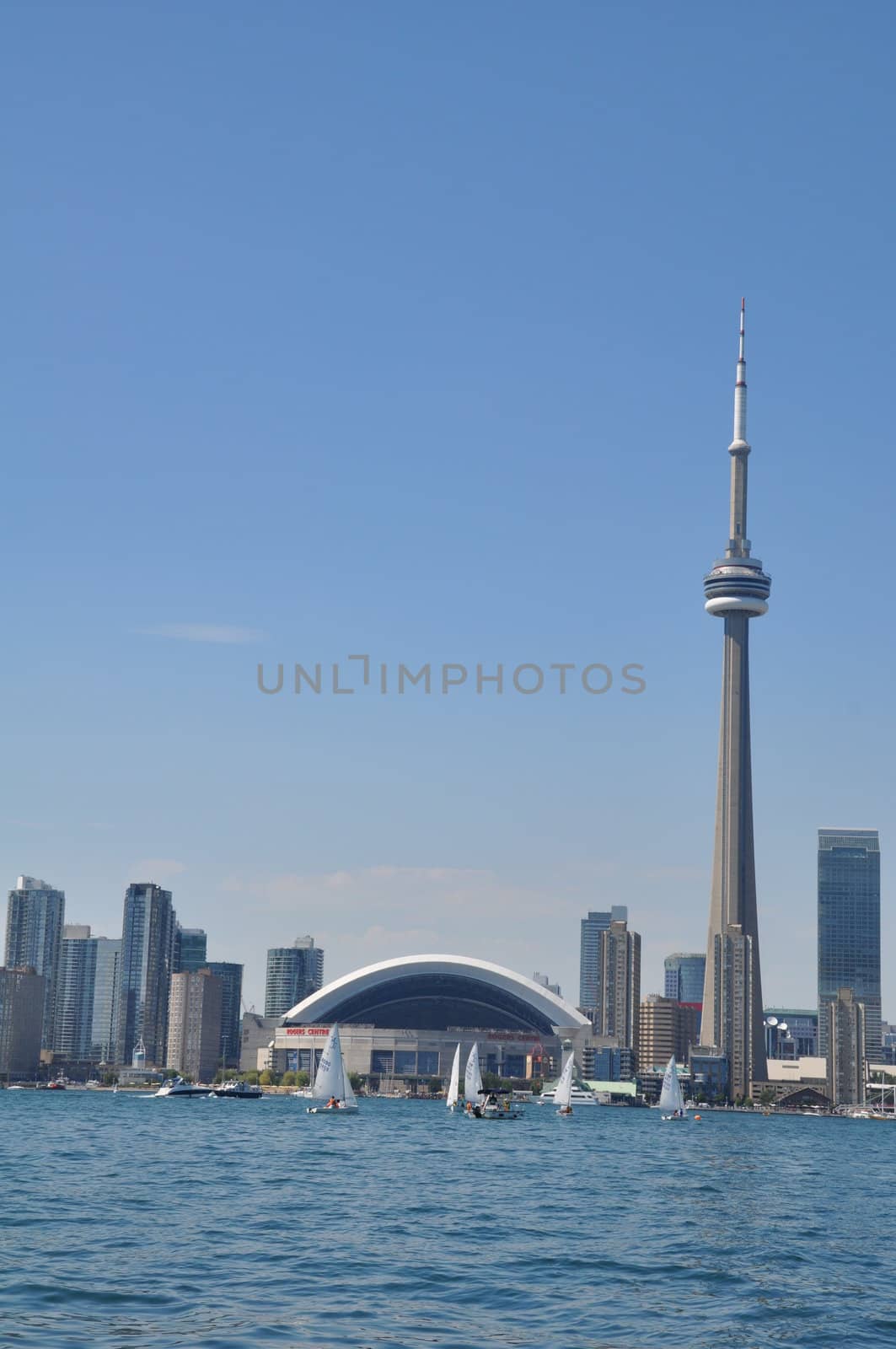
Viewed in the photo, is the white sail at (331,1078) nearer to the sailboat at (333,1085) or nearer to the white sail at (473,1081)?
the sailboat at (333,1085)

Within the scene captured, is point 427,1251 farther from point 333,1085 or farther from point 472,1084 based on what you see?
point 472,1084

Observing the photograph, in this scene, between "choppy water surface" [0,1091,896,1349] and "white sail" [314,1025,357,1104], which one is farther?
"white sail" [314,1025,357,1104]

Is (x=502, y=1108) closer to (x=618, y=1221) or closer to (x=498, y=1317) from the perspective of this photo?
(x=618, y=1221)

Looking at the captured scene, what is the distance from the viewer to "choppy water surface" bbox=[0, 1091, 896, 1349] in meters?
36.6

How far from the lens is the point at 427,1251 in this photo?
162 ft

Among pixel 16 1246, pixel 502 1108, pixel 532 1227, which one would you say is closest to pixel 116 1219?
pixel 16 1246

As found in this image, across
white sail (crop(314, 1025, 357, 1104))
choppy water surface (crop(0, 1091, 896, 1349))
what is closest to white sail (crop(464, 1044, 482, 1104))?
white sail (crop(314, 1025, 357, 1104))

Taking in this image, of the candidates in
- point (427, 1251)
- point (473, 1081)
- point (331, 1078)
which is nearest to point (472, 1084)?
point (473, 1081)

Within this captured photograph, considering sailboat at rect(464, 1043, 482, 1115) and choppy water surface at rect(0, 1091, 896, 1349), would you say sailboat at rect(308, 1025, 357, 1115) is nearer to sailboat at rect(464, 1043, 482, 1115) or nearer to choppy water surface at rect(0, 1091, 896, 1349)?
sailboat at rect(464, 1043, 482, 1115)

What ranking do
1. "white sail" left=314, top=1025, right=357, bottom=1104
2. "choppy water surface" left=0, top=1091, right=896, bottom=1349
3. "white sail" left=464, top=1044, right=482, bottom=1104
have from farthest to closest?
"white sail" left=464, top=1044, right=482, bottom=1104 → "white sail" left=314, top=1025, right=357, bottom=1104 → "choppy water surface" left=0, top=1091, right=896, bottom=1349

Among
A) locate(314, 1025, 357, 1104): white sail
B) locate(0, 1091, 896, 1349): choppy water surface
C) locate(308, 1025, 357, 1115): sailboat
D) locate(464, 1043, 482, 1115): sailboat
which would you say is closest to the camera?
locate(0, 1091, 896, 1349): choppy water surface

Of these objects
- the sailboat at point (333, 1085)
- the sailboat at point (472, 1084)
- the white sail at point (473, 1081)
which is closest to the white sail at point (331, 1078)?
the sailboat at point (333, 1085)

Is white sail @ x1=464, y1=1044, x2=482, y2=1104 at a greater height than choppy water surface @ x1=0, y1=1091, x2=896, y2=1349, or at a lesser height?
lesser

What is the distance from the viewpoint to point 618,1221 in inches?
2402
